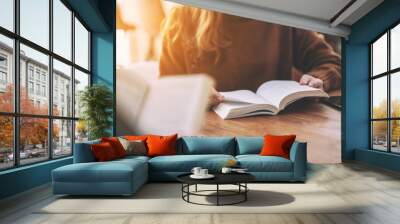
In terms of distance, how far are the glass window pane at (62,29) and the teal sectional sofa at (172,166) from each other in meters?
A: 2.12

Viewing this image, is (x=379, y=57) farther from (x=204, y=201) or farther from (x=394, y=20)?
(x=204, y=201)

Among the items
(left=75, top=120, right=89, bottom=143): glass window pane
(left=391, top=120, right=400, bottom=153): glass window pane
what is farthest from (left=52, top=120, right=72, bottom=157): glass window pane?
(left=391, top=120, right=400, bottom=153): glass window pane

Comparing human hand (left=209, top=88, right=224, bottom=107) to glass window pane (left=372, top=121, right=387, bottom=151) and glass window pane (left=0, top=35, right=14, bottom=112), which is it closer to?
glass window pane (left=372, top=121, right=387, bottom=151)

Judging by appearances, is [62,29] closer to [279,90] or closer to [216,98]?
[216,98]

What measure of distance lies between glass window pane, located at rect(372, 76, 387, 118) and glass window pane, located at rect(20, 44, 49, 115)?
23.5 ft

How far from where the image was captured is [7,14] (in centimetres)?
503

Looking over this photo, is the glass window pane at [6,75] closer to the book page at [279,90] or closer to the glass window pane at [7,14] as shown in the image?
the glass window pane at [7,14]

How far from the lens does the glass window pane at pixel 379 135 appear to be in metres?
8.62

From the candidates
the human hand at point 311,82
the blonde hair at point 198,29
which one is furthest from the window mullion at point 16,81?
the human hand at point 311,82

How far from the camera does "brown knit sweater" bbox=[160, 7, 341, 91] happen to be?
9.17 m

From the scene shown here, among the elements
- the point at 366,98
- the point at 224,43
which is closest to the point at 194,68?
the point at 224,43

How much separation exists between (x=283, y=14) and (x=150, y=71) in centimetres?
343

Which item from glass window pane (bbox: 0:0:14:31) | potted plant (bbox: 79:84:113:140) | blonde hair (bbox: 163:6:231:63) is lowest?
potted plant (bbox: 79:84:113:140)

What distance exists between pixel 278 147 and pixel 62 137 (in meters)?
3.92
